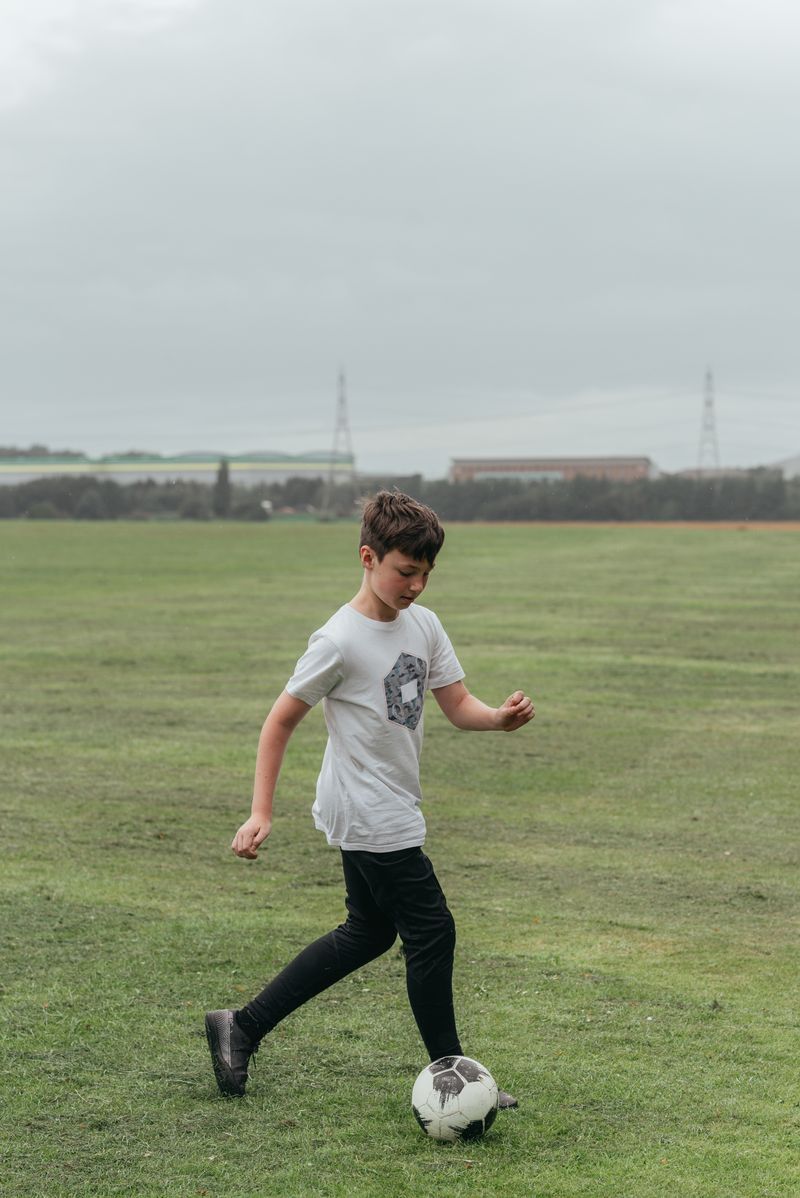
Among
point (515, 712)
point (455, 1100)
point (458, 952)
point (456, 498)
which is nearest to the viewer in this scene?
point (455, 1100)

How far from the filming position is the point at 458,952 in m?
5.68

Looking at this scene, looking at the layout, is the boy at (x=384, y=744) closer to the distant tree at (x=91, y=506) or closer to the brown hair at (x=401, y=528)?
the brown hair at (x=401, y=528)

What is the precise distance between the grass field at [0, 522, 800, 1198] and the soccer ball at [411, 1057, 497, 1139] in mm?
62

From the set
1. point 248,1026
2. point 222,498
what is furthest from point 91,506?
point 248,1026

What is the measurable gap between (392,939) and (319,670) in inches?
34.2

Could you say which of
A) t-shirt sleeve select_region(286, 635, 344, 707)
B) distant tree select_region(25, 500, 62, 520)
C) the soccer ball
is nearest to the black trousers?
the soccer ball

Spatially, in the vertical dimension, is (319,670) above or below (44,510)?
above

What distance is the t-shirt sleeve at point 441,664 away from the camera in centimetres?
423

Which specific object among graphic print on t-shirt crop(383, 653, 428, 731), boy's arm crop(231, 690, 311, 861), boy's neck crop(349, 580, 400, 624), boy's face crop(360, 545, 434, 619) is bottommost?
boy's arm crop(231, 690, 311, 861)

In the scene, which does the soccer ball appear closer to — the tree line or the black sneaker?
the black sneaker

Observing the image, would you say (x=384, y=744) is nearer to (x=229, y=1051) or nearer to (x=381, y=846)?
(x=381, y=846)

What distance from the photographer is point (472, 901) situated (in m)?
6.48

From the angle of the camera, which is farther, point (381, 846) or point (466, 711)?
point (466, 711)

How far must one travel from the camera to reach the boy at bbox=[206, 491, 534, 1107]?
400 centimetres
